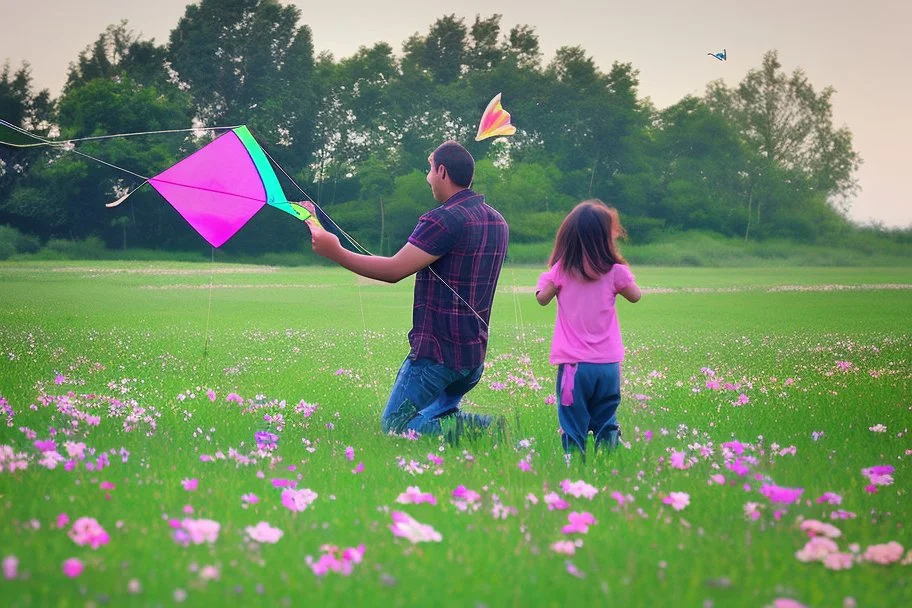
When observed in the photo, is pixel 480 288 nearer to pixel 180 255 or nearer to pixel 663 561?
pixel 663 561

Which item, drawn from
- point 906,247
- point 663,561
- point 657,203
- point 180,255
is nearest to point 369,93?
point 180,255

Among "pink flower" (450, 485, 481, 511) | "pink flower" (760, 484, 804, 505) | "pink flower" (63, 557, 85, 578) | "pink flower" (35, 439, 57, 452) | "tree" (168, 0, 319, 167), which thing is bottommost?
"pink flower" (35, 439, 57, 452)

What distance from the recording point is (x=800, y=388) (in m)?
8.18

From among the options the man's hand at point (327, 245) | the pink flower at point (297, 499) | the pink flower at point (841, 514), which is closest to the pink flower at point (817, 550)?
the pink flower at point (841, 514)

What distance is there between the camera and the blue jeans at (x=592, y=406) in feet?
16.3

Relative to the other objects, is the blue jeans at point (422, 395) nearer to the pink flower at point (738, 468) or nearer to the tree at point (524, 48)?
the pink flower at point (738, 468)

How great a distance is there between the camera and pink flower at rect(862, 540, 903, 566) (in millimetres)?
3270

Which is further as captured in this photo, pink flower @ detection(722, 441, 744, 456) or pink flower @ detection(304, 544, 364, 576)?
pink flower @ detection(722, 441, 744, 456)

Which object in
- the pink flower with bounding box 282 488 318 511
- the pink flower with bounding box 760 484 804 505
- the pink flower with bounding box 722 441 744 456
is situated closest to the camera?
the pink flower with bounding box 282 488 318 511

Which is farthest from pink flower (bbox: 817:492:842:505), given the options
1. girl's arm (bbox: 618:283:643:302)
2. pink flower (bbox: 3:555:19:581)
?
pink flower (bbox: 3:555:19:581)

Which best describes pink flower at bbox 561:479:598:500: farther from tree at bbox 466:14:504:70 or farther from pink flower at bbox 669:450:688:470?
tree at bbox 466:14:504:70

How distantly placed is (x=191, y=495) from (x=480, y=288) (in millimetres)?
2196

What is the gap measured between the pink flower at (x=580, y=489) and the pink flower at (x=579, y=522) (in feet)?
0.95

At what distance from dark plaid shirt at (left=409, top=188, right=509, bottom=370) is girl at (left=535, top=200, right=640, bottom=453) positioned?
458mm
